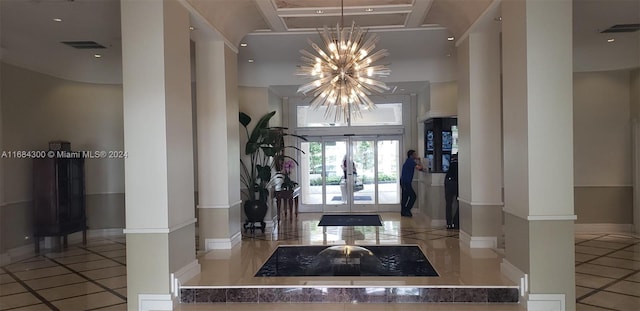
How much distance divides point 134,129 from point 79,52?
14.5 feet

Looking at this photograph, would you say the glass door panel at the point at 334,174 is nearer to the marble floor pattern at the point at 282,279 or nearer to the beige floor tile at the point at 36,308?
the marble floor pattern at the point at 282,279

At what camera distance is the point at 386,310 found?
4.07 m

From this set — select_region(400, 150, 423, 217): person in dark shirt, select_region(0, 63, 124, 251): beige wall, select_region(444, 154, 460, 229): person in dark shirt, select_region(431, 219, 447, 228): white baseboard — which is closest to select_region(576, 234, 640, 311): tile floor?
select_region(444, 154, 460, 229): person in dark shirt

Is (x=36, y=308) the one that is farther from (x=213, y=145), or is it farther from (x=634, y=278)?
(x=634, y=278)

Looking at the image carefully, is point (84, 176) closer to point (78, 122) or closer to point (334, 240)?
point (78, 122)

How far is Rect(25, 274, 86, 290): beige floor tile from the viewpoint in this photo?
522 cm

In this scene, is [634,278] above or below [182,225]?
below

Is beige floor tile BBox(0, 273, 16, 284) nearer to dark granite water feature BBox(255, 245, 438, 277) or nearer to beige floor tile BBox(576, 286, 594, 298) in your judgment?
dark granite water feature BBox(255, 245, 438, 277)

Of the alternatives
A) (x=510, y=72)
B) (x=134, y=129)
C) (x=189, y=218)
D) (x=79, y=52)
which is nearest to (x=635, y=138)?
(x=510, y=72)

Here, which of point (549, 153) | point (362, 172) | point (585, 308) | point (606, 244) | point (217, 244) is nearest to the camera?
point (549, 153)

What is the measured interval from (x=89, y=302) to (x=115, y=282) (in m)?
0.75

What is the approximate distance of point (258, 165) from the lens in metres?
8.00

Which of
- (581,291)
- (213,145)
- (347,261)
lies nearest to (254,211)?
(213,145)

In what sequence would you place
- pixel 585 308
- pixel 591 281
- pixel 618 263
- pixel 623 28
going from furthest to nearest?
pixel 623 28 < pixel 618 263 < pixel 591 281 < pixel 585 308
